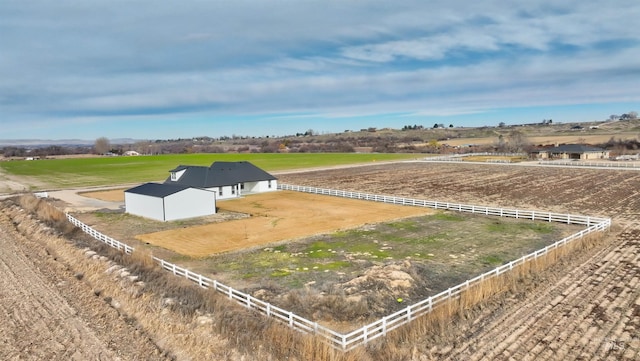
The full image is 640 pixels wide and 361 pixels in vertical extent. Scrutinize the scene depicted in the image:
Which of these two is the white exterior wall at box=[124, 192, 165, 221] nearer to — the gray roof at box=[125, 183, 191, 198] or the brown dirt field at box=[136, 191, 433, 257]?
the gray roof at box=[125, 183, 191, 198]

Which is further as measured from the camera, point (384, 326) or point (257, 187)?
point (257, 187)

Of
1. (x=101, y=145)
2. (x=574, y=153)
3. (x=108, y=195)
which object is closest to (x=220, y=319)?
(x=108, y=195)

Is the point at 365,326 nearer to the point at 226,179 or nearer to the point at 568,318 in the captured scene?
the point at 568,318

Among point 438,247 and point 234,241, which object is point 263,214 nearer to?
point 234,241

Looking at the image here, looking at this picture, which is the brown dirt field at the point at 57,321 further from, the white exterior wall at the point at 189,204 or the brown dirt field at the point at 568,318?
the white exterior wall at the point at 189,204

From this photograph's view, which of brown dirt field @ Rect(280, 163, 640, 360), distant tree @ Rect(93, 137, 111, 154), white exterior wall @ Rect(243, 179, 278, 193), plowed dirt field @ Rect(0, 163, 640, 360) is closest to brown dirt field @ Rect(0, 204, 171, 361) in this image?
plowed dirt field @ Rect(0, 163, 640, 360)

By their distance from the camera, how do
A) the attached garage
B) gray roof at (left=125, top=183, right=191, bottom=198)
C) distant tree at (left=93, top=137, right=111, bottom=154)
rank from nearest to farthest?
the attached garage
gray roof at (left=125, top=183, right=191, bottom=198)
distant tree at (left=93, top=137, right=111, bottom=154)
